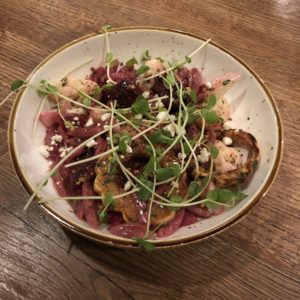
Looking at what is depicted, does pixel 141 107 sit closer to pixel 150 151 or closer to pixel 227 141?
pixel 150 151

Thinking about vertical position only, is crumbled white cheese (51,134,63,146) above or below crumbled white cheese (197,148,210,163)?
below

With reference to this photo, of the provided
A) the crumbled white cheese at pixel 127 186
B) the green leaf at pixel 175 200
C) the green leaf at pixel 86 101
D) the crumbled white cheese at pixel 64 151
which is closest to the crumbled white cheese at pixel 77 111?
the green leaf at pixel 86 101

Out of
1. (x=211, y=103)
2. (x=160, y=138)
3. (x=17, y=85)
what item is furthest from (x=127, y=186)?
(x=17, y=85)

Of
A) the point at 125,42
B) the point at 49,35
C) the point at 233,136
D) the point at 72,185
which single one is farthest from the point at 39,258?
the point at 49,35

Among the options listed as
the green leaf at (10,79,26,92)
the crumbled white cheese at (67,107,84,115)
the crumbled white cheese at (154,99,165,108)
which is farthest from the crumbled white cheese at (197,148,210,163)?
the green leaf at (10,79,26,92)

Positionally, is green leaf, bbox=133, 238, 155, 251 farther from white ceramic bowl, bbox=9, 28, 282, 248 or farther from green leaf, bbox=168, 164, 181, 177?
green leaf, bbox=168, 164, 181, 177

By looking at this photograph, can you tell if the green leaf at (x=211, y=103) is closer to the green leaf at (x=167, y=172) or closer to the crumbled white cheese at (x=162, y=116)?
the crumbled white cheese at (x=162, y=116)

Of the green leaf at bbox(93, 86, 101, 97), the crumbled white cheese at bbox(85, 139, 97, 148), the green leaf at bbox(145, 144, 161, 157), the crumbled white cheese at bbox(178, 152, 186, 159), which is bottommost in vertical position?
the crumbled white cheese at bbox(85, 139, 97, 148)
